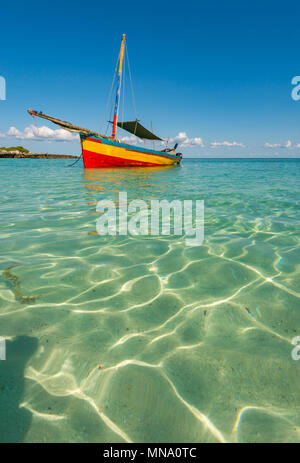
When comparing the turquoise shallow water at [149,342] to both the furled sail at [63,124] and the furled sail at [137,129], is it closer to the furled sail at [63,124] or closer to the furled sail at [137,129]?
the furled sail at [63,124]

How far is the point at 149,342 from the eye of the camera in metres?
1.72

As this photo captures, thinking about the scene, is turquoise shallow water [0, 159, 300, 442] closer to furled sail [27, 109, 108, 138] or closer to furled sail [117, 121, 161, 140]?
furled sail [27, 109, 108, 138]

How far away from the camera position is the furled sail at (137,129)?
78.9 ft

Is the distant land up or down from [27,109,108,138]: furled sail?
up

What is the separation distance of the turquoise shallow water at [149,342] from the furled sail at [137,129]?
23482 millimetres

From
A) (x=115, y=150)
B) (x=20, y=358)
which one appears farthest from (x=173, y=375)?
(x=115, y=150)

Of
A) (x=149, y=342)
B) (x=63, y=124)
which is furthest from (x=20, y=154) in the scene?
(x=149, y=342)

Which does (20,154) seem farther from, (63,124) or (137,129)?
(63,124)

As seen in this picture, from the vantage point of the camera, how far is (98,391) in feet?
4.44

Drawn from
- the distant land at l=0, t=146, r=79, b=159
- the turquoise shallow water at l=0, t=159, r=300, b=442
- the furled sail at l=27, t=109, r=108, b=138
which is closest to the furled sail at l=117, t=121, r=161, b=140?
the furled sail at l=27, t=109, r=108, b=138

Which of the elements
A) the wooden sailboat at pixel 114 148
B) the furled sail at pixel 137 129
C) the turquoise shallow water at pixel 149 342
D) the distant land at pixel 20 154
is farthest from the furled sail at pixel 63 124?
the distant land at pixel 20 154

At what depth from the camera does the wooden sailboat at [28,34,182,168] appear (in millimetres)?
17938

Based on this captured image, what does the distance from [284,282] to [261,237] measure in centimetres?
152
